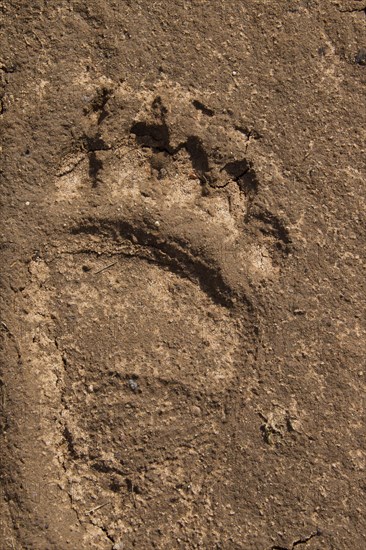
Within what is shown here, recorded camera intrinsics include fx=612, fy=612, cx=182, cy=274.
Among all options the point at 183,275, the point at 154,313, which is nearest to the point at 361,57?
the point at 183,275

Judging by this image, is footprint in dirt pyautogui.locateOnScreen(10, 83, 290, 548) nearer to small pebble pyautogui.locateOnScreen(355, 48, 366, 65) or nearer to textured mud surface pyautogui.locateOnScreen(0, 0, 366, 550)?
textured mud surface pyautogui.locateOnScreen(0, 0, 366, 550)

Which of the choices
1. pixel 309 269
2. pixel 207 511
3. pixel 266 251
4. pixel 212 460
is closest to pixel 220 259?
pixel 266 251

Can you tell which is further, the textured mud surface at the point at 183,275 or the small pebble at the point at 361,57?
the small pebble at the point at 361,57

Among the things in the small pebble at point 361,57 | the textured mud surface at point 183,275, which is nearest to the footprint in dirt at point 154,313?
the textured mud surface at point 183,275

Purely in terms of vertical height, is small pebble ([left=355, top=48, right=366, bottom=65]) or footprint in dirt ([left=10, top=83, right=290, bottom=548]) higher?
small pebble ([left=355, top=48, right=366, bottom=65])

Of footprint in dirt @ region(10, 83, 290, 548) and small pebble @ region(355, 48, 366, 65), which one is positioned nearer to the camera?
footprint in dirt @ region(10, 83, 290, 548)

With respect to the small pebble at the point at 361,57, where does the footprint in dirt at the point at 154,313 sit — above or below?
below

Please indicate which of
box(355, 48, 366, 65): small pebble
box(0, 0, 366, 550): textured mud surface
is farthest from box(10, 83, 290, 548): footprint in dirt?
Answer: box(355, 48, 366, 65): small pebble

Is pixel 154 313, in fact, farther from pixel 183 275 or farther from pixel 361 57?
pixel 361 57

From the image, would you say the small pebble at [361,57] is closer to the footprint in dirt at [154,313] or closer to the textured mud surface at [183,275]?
the textured mud surface at [183,275]
